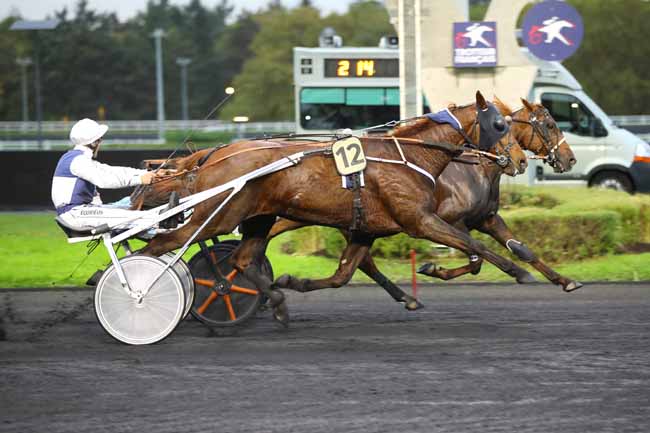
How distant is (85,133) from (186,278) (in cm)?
126

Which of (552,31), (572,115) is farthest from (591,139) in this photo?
(552,31)

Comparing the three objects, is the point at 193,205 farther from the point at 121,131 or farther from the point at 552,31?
the point at 121,131

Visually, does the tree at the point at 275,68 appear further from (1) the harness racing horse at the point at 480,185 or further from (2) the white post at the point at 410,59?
(1) the harness racing horse at the point at 480,185

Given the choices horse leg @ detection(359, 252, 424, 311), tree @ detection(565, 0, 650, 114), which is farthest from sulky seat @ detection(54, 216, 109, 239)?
tree @ detection(565, 0, 650, 114)

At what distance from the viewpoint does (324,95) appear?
21844 millimetres

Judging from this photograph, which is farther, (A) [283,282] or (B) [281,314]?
(A) [283,282]

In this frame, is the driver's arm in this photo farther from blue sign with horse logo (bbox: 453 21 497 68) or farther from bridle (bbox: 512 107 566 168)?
blue sign with horse logo (bbox: 453 21 497 68)

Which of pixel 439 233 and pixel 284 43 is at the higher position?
pixel 284 43

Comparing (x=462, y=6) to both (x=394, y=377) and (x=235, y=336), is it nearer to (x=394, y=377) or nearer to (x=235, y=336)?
(x=235, y=336)

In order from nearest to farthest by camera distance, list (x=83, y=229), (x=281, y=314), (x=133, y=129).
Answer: (x=83, y=229), (x=281, y=314), (x=133, y=129)

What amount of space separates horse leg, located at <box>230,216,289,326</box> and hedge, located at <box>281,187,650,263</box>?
12.3 ft

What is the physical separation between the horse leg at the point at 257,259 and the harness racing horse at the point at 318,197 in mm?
15

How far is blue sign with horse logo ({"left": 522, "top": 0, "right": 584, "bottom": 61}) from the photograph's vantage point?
13555 millimetres

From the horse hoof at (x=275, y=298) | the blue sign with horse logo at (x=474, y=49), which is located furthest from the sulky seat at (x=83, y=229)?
the blue sign with horse logo at (x=474, y=49)
